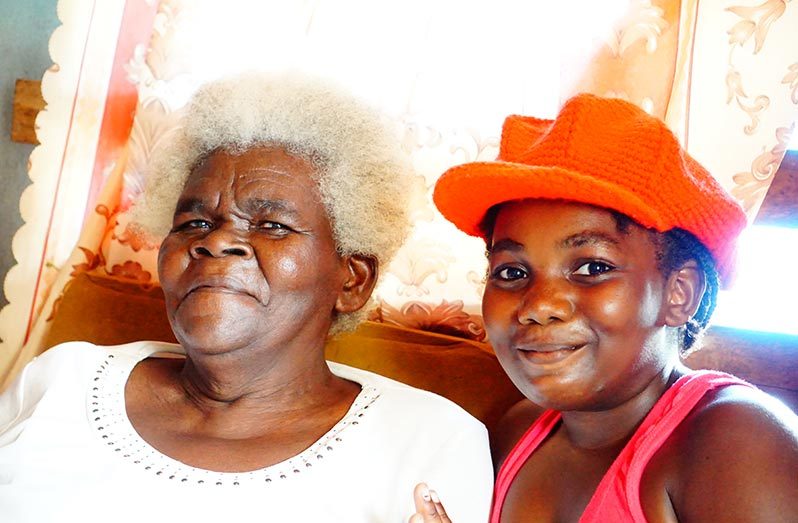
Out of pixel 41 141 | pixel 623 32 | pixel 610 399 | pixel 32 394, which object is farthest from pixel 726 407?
pixel 41 141

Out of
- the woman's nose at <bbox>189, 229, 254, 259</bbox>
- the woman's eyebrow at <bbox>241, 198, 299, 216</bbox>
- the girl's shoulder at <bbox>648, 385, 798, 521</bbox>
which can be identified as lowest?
the woman's nose at <bbox>189, 229, 254, 259</bbox>

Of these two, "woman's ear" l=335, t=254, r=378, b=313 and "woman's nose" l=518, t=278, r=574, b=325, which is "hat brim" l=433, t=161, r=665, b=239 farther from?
"woman's ear" l=335, t=254, r=378, b=313

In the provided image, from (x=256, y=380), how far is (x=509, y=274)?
539mm

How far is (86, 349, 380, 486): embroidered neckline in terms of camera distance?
4.88 feet

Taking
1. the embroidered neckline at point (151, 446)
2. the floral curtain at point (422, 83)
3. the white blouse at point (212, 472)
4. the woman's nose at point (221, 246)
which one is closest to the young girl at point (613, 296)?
the white blouse at point (212, 472)

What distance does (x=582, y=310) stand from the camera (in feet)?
4.48

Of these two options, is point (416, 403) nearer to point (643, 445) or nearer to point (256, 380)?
point (256, 380)

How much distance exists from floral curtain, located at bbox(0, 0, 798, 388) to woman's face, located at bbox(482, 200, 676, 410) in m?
0.62

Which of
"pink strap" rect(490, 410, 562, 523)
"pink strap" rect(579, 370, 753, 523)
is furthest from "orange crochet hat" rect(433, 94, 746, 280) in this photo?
"pink strap" rect(490, 410, 562, 523)

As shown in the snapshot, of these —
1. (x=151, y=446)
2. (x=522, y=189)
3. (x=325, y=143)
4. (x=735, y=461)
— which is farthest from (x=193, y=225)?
(x=735, y=461)

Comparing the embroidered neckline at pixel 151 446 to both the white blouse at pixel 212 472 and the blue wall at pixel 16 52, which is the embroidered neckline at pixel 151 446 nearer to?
the white blouse at pixel 212 472

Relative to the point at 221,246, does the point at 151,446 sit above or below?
below

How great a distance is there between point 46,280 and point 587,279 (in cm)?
182

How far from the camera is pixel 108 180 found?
8.38 feet
